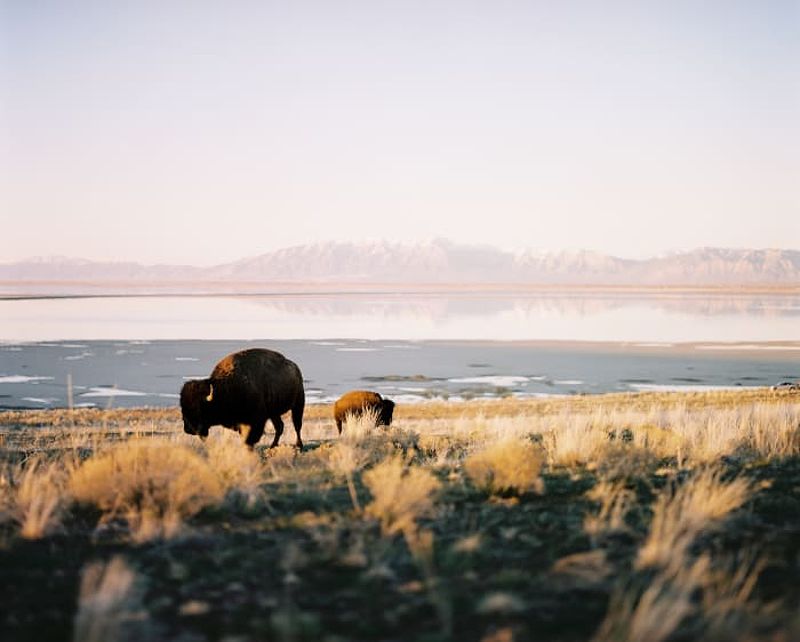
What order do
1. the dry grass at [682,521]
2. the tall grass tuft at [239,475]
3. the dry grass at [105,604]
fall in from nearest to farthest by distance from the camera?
the dry grass at [105,604] < the dry grass at [682,521] < the tall grass tuft at [239,475]

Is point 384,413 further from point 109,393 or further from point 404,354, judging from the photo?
point 404,354

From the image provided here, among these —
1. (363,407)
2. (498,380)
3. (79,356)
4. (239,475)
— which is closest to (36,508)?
(239,475)

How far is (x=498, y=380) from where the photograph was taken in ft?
160

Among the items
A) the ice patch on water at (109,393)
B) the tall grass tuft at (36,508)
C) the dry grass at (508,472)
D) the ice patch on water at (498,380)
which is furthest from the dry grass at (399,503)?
the ice patch on water at (498,380)

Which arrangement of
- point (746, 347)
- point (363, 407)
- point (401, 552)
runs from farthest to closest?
point (746, 347)
point (363, 407)
point (401, 552)

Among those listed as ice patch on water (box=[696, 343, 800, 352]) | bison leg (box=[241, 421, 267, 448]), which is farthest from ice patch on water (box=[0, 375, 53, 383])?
ice patch on water (box=[696, 343, 800, 352])

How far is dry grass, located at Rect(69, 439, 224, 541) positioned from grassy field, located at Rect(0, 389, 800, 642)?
20mm

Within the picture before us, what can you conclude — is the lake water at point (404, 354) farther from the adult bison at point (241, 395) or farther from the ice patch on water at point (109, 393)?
the adult bison at point (241, 395)

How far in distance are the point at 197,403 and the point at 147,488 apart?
5482mm

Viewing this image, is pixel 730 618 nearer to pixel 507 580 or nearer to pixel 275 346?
pixel 507 580

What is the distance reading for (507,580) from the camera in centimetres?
570

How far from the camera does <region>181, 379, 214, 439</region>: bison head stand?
12.9 m

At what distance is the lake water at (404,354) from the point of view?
45312 millimetres

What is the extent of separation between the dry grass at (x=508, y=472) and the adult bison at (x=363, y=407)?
45.0 feet
